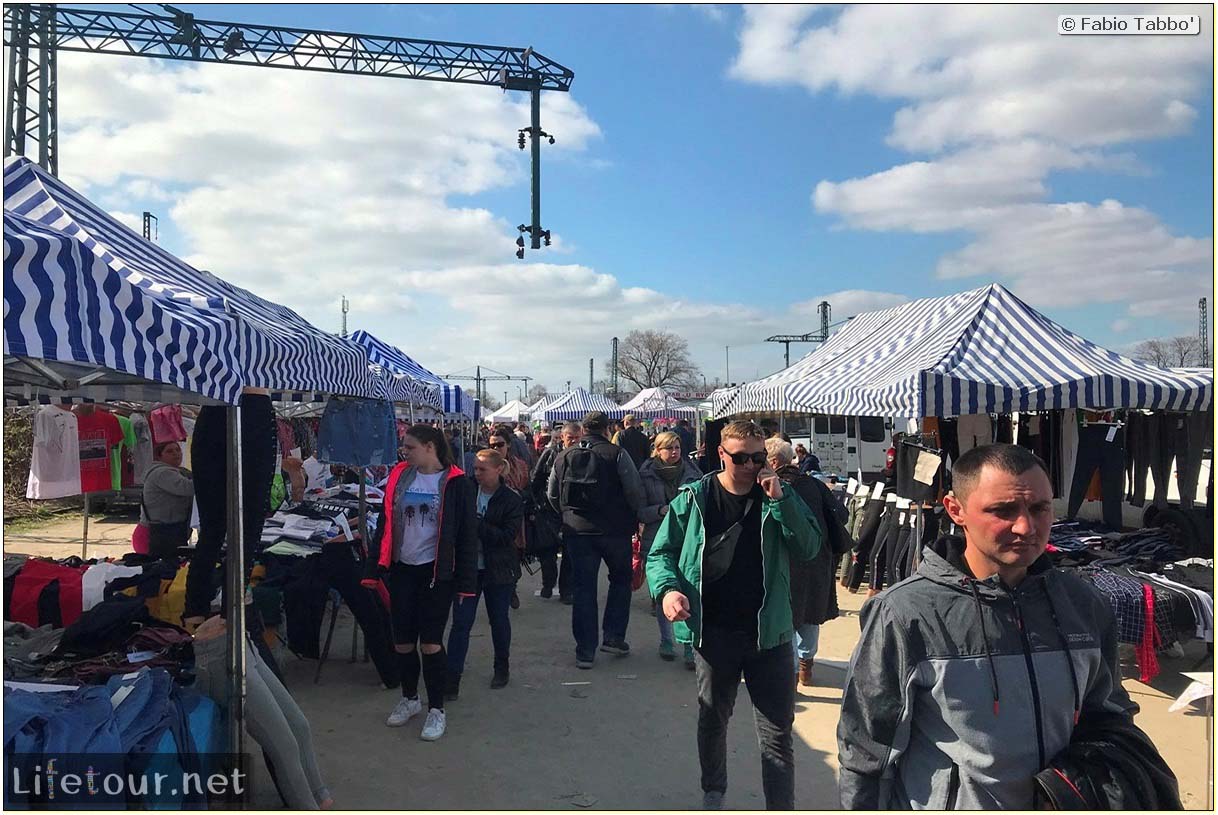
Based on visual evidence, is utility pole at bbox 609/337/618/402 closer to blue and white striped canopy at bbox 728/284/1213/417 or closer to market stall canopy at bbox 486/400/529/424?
market stall canopy at bbox 486/400/529/424

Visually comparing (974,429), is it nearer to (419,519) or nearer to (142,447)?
(419,519)

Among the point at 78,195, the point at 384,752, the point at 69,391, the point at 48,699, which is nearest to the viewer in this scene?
the point at 48,699

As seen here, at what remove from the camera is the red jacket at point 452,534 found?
430 cm

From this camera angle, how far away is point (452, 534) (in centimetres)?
433

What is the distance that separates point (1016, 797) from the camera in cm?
172

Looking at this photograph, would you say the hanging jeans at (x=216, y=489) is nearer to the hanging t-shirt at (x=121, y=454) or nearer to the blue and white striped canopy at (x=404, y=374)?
the blue and white striped canopy at (x=404, y=374)

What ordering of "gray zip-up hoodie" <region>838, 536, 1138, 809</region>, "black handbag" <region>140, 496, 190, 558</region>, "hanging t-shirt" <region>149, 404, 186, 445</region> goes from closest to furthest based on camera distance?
1. "gray zip-up hoodie" <region>838, 536, 1138, 809</region>
2. "black handbag" <region>140, 496, 190, 558</region>
3. "hanging t-shirt" <region>149, 404, 186, 445</region>

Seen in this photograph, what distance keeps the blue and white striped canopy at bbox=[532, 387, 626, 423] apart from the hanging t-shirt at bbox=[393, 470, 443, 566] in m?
22.5

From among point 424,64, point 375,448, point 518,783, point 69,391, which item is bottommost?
point 518,783

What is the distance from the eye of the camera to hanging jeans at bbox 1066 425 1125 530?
681 centimetres

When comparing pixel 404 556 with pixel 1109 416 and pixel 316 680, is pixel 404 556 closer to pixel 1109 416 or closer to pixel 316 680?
pixel 316 680

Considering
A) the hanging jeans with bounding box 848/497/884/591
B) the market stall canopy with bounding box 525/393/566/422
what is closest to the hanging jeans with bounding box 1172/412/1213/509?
the hanging jeans with bounding box 848/497/884/591

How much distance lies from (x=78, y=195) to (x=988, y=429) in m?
6.88

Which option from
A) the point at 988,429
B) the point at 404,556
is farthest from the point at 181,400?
the point at 988,429
